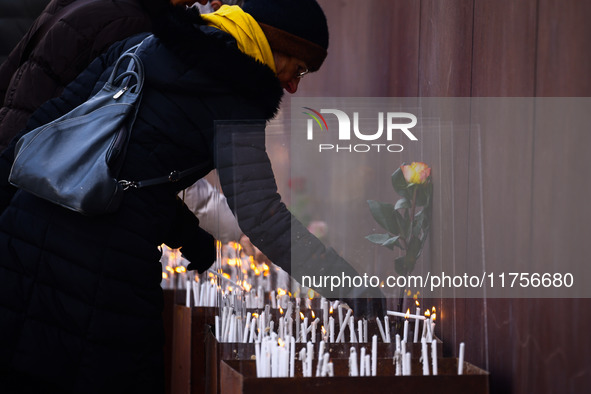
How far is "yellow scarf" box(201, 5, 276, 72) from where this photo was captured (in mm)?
2350

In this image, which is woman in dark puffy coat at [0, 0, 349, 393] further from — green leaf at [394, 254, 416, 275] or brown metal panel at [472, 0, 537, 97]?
brown metal panel at [472, 0, 537, 97]

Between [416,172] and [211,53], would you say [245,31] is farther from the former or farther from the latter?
[416,172]

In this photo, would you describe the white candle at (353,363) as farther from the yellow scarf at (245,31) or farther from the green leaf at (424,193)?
the yellow scarf at (245,31)

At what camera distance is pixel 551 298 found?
1990 mm

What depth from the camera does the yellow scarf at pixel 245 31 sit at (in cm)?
235

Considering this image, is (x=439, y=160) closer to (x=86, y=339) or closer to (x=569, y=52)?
(x=569, y=52)

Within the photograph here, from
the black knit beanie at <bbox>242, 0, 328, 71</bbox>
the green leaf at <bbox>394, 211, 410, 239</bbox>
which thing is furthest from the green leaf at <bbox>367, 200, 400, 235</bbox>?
the black knit beanie at <bbox>242, 0, 328, 71</bbox>

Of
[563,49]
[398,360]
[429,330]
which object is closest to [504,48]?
[563,49]

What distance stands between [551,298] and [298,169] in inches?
27.7

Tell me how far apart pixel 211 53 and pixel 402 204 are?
658 mm

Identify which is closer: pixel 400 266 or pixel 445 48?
pixel 400 266

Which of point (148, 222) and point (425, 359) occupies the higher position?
point (148, 222)

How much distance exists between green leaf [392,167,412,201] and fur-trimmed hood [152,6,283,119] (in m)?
0.40

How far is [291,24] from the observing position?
238 centimetres
